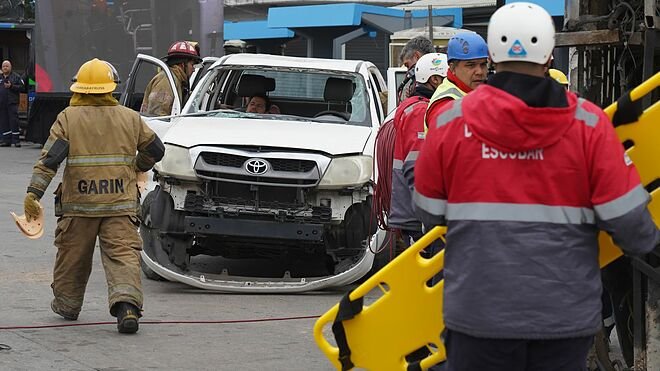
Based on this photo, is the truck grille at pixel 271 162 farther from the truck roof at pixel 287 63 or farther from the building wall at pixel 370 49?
the building wall at pixel 370 49

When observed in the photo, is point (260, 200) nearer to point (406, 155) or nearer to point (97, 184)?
point (97, 184)

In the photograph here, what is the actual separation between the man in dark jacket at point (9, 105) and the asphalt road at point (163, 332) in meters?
17.3

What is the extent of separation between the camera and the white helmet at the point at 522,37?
13.7 ft

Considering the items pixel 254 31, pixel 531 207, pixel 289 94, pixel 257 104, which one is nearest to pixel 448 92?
pixel 531 207

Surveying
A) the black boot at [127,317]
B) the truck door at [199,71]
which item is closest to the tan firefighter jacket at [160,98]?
the truck door at [199,71]

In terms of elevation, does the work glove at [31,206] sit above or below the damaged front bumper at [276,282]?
above

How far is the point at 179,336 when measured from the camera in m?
A: 8.57

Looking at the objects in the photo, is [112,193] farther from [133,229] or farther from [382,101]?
[382,101]

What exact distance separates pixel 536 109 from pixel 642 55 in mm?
2711

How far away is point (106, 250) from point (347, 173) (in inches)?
83.6

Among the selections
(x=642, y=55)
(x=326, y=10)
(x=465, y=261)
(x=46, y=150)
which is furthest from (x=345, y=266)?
(x=326, y=10)

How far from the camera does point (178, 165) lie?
394 inches

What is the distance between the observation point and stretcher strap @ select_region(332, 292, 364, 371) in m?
5.10

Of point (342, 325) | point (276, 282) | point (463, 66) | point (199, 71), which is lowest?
point (276, 282)
